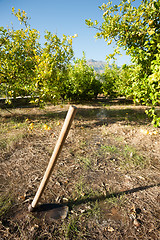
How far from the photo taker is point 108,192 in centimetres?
210

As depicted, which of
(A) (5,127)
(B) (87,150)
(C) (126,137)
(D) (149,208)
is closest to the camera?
(D) (149,208)

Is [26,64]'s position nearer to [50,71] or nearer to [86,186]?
[50,71]

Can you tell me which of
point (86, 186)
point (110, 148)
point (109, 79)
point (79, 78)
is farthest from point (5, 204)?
point (109, 79)

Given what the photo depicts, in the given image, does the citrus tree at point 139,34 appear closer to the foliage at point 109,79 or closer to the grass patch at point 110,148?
the grass patch at point 110,148

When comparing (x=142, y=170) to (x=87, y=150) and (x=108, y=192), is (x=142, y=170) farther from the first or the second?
(x=87, y=150)

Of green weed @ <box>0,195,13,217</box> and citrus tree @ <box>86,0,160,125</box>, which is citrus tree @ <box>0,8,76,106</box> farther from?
green weed @ <box>0,195,13,217</box>

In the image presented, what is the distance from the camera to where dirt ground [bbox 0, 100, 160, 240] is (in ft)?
5.12

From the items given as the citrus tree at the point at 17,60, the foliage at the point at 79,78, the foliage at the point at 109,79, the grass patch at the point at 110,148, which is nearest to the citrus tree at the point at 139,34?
the grass patch at the point at 110,148

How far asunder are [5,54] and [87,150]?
15.0 ft

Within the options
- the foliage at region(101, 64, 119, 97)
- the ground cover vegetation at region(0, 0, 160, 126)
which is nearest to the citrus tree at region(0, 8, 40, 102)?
the ground cover vegetation at region(0, 0, 160, 126)

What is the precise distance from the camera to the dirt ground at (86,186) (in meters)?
1.56

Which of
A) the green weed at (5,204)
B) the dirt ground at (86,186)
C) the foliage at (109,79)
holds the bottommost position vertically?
the dirt ground at (86,186)

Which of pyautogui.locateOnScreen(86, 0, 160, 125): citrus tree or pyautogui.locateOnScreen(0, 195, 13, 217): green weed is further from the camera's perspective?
pyautogui.locateOnScreen(86, 0, 160, 125): citrus tree

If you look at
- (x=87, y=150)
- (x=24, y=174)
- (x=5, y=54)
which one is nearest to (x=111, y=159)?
(x=87, y=150)
